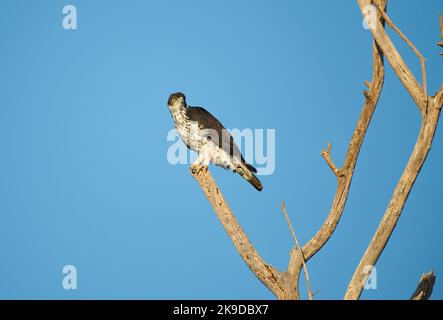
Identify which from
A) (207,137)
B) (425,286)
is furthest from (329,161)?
(207,137)

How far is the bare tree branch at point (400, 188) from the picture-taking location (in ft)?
20.7

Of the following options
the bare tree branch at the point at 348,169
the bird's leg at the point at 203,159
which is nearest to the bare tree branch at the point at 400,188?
the bare tree branch at the point at 348,169

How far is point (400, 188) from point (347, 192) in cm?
73

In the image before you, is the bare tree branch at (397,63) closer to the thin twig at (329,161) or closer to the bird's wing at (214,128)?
the thin twig at (329,161)

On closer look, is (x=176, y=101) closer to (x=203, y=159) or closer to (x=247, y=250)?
(x=203, y=159)

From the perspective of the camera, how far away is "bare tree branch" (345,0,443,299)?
6324 mm

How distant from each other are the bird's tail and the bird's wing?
0.12 meters

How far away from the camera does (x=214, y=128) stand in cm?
921

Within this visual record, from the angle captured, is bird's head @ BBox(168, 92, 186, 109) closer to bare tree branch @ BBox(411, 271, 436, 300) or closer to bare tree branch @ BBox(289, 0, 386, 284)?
bare tree branch @ BBox(289, 0, 386, 284)

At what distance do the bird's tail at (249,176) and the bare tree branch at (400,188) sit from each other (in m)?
2.75
